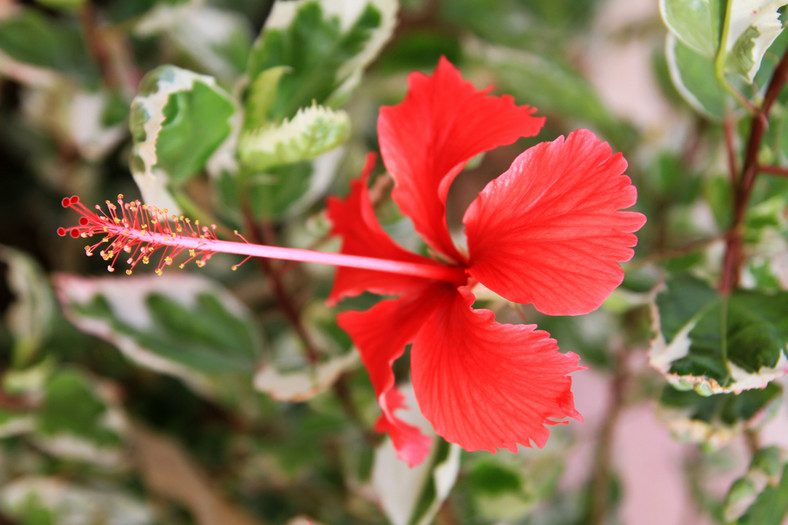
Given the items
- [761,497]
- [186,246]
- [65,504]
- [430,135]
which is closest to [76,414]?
[65,504]

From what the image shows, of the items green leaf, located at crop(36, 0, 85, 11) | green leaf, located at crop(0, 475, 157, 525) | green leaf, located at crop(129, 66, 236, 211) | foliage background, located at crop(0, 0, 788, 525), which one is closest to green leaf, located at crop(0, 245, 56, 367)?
foliage background, located at crop(0, 0, 788, 525)

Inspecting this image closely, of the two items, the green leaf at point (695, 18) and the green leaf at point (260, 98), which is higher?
the green leaf at point (695, 18)

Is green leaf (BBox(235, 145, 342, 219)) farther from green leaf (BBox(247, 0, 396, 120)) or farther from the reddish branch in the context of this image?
the reddish branch

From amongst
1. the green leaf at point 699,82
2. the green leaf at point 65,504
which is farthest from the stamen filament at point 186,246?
the green leaf at point 65,504

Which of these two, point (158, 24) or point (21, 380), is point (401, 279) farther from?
point (21, 380)

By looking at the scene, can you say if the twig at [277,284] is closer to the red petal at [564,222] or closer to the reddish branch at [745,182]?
the red petal at [564,222]
